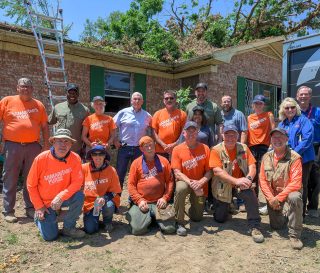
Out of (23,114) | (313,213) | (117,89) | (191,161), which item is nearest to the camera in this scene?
(191,161)

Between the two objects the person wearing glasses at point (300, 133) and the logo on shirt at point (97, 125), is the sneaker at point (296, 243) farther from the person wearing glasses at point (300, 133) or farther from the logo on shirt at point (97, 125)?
the logo on shirt at point (97, 125)

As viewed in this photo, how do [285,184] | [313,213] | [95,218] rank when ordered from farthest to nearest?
1. [313,213]
2. [95,218]
3. [285,184]

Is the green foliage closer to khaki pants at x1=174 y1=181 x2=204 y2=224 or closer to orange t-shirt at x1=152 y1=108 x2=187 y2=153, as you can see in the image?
orange t-shirt at x1=152 y1=108 x2=187 y2=153

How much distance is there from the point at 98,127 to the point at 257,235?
9.22 ft

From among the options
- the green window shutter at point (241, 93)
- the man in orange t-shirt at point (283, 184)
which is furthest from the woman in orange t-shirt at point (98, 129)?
the green window shutter at point (241, 93)

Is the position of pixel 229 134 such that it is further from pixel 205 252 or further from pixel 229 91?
pixel 229 91

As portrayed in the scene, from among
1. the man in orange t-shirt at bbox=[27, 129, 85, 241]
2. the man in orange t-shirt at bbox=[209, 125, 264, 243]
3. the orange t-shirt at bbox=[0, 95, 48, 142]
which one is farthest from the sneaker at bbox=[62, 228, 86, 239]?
the man in orange t-shirt at bbox=[209, 125, 264, 243]

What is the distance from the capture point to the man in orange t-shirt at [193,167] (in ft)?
16.2

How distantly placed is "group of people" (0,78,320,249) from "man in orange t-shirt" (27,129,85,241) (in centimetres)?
1

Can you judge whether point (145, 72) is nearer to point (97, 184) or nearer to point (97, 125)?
point (97, 125)

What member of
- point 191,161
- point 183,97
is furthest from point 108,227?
point 183,97

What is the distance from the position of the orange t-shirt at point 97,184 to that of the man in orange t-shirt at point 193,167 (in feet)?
2.88

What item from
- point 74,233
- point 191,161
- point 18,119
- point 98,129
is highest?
point 18,119

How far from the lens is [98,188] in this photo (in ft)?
15.8
